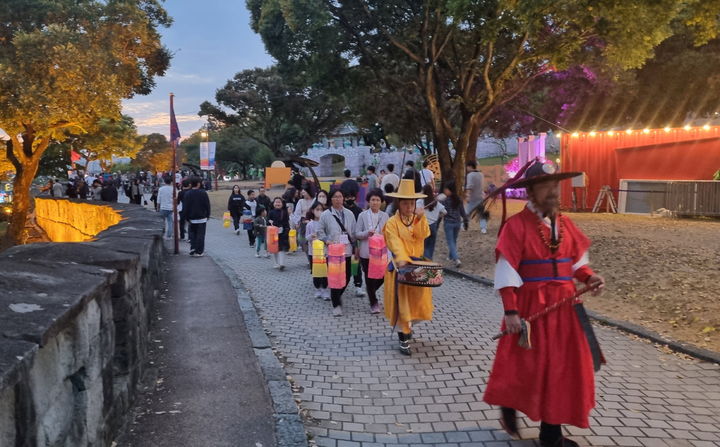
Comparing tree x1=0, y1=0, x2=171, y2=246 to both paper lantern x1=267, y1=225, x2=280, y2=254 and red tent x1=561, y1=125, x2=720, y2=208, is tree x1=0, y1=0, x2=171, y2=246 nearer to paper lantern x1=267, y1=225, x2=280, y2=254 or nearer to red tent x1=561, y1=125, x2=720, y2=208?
paper lantern x1=267, y1=225, x2=280, y2=254

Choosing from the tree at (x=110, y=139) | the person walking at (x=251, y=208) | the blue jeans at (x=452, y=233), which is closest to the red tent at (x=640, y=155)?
the blue jeans at (x=452, y=233)

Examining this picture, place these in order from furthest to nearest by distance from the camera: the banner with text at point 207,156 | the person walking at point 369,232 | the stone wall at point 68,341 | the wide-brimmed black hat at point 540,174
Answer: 1. the banner with text at point 207,156
2. the person walking at point 369,232
3. the wide-brimmed black hat at point 540,174
4. the stone wall at point 68,341

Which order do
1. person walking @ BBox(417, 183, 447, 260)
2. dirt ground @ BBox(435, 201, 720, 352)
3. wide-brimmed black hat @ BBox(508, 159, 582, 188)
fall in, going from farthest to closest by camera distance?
1. person walking @ BBox(417, 183, 447, 260)
2. dirt ground @ BBox(435, 201, 720, 352)
3. wide-brimmed black hat @ BBox(508, 159, 582, 188)

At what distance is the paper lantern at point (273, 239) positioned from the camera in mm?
10883

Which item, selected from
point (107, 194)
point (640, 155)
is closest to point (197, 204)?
point (107, 194)

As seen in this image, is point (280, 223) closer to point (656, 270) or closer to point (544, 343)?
point (656, 270)

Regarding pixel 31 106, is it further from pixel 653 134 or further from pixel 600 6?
pixel 653 134

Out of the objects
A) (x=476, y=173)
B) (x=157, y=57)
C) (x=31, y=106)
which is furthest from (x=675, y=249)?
(x=157, y=57)

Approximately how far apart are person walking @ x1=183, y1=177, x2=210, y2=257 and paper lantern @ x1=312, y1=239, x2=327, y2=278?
15.6ft

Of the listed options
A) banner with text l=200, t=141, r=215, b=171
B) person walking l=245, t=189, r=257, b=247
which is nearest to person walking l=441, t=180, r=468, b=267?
person walking l=245, t=189, r=257, b=247

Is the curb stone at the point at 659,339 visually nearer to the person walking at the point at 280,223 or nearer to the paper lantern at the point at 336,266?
the paper lantern at the point at 336,266

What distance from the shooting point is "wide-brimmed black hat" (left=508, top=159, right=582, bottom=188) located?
3.57m

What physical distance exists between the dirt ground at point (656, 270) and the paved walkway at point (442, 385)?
897mm

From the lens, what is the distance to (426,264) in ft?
18.2
